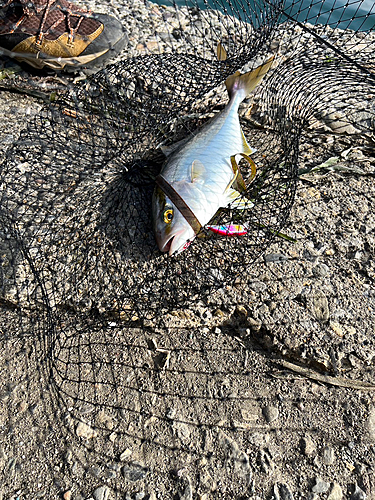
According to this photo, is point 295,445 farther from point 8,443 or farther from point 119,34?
point 119,34

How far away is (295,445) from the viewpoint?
224 centimetres

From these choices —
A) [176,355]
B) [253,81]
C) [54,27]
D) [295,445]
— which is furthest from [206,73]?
[295,445]

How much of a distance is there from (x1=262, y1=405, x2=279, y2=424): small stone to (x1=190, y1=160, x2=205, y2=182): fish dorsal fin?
162cm

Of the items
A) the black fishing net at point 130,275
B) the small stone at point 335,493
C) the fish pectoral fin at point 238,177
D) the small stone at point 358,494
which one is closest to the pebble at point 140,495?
the black fishing net at point 130,275

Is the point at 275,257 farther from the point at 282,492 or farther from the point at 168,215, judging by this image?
the point at 282,492

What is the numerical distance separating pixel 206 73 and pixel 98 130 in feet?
4.17

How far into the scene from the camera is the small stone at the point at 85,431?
2244 millimetres

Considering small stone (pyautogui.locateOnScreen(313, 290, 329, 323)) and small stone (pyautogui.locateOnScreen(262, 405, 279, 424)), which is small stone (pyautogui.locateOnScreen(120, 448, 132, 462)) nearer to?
small stone (pyautogui.locateOnScreen(262, 405, 279, 424))

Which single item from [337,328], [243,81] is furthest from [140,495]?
[243,81]

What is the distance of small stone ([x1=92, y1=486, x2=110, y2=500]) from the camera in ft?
6.71

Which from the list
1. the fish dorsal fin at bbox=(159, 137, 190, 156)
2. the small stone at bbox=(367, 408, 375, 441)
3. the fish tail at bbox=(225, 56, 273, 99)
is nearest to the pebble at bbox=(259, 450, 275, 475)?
the small stone at bbox=(367, 408, 375, 441)

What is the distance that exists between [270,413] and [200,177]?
1.67 metres

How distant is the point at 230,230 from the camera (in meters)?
2.90

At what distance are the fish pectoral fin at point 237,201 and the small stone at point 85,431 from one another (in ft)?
5.45
